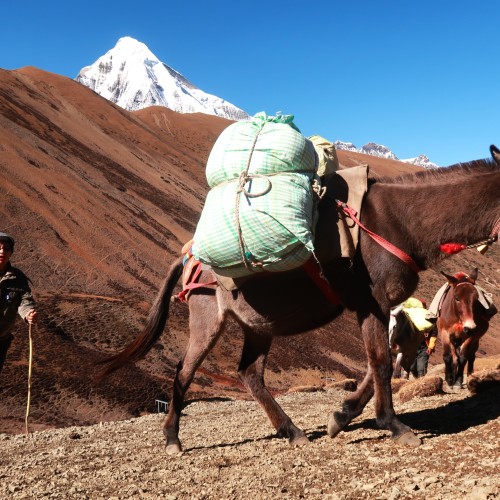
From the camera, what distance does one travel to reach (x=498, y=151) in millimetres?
5020

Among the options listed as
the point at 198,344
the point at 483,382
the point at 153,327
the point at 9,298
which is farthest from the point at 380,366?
the point at 9,298

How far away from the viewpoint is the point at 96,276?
79.9ft

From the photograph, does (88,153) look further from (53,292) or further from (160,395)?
(160,395)

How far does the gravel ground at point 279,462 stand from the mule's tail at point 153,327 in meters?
0.84

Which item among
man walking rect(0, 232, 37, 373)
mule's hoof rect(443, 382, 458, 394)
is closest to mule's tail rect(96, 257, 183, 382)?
man walking rect(0, 232, 37, 373)

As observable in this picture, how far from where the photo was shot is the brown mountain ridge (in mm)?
14359

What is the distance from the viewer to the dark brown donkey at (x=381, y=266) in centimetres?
501

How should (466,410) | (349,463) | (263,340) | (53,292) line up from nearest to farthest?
(349,463), (466,410), (263,340), (53,292)

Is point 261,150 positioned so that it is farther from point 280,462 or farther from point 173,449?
point 173,449

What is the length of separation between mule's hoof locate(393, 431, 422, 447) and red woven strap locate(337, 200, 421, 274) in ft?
4.12

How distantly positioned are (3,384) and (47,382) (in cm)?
96

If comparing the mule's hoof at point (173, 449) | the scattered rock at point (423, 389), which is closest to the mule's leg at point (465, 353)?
the scattered rock at point (423, 389)

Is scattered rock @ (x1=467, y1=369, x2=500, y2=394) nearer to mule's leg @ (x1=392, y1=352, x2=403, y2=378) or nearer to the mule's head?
the mule's head

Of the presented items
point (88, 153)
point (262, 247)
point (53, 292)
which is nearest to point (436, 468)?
point (262, 247)
